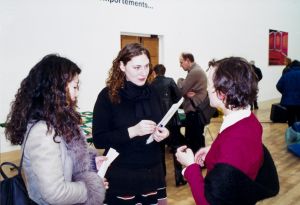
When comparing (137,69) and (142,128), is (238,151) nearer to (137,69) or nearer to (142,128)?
(142,128)

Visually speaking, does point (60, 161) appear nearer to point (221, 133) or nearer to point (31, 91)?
point (31, 91)

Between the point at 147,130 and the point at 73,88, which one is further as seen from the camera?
the point at 147,130

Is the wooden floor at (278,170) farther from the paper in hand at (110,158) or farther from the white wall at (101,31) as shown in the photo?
the paper in hand at (110,158)

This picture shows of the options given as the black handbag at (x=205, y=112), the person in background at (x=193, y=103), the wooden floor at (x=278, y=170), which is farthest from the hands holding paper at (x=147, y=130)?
A: the person in background at (x=193, y=103)

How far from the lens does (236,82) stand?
1.32m

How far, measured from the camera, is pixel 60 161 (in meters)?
1.32

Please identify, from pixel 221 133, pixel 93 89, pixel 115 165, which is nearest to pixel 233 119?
pixel 221 133

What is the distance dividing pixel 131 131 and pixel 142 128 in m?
0.07

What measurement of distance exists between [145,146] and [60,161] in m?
0.68

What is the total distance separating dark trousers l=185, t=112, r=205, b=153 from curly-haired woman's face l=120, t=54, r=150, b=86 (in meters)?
3.01

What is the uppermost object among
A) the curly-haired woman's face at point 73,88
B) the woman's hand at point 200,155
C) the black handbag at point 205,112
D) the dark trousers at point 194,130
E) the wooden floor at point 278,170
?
the curly-haired woman's face at point 73,88

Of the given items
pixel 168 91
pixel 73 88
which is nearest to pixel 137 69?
pixel 73 88

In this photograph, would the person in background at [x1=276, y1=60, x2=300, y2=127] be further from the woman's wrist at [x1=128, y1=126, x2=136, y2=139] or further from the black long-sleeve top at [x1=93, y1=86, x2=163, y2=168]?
the woman's wrist at [x1=128, y1=126, x2=136, y2=139]

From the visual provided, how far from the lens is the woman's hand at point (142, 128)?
1826 millimetres
